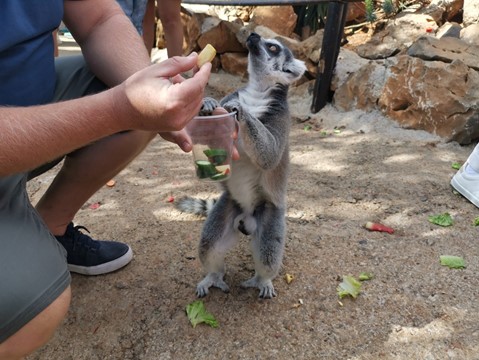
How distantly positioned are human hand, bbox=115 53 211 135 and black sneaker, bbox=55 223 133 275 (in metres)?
1.11

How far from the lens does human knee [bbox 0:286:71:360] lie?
126cm

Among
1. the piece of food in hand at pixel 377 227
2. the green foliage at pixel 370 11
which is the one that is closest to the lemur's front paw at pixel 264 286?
the piece of food in hand at pixel 377 227

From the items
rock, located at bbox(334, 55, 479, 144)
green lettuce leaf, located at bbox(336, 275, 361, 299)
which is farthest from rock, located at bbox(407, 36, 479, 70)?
green lettuce leaf, located at bbox(336, 275, 361, 299)

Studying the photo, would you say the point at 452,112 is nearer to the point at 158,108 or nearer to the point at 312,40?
the point at 312,40

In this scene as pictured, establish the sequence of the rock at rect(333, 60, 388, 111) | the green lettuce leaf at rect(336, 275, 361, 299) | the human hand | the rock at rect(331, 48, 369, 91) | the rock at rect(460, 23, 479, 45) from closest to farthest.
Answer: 1. the human hand
2. the green lettuce leaf at rect(336, 275, 361, 299)
3. the rock at rect(333, 60, 388, 111)
4. the rock at rect(460, 23, 479, 45)
5. the rock at rect(331, 48, 369, 91)

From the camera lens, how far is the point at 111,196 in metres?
3.19

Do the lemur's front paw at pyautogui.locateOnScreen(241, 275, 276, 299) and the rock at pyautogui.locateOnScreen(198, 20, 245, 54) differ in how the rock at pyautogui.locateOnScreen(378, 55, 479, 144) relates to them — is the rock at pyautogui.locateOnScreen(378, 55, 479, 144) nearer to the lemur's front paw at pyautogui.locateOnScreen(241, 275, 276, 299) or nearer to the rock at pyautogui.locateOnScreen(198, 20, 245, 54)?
the rock at pyautogui.locateOnScreen(198, 20, 245, 54)

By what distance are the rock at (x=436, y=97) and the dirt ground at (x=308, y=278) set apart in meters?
0.38

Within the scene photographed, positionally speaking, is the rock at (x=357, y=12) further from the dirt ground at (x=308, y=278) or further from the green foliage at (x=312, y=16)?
the dirt ground at (x=308, y=278)

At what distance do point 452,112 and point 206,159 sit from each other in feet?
9.89

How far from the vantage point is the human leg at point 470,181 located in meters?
3.00

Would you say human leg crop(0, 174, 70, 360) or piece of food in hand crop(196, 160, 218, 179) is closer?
human leg crop(0, 174, 70, 360)

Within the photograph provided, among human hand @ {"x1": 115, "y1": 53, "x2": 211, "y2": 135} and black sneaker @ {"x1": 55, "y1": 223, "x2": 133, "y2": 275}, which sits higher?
human hand @ {"x1": 115, "y1": 53, "x2": 211, "y2": 135}

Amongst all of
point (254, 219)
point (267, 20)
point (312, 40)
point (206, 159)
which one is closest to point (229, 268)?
point (254, 219)
